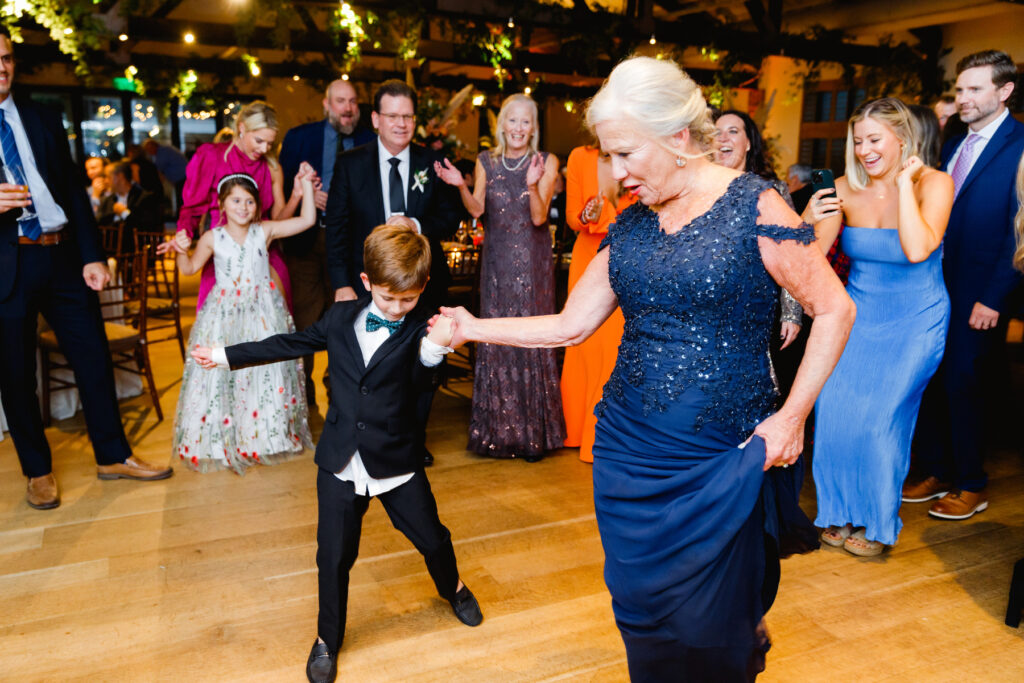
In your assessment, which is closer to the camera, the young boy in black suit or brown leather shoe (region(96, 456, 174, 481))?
the young boy in black suit

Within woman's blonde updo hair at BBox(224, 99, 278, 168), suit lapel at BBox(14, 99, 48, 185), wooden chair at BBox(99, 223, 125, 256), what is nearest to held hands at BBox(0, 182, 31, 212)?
suit lapel at BBox(14, 99, 48, 185)

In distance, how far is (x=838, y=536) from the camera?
3.13 meters

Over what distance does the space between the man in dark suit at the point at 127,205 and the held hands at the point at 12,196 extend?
4.71 m

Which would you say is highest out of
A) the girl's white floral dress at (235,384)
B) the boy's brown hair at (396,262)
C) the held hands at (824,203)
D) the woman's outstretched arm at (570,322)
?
the held hands at (824,203)

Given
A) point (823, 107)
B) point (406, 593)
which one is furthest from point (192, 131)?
point (406, 593)

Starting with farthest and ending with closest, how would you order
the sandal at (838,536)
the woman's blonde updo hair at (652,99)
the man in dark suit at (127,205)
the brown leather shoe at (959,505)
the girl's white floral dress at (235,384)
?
the man in dark suit at (127,205), the girl's white floral dress at (235,384), the brown leather shoe at (959,505), the sandal at (838,536), the woman's blonde updo hair at (652,99)

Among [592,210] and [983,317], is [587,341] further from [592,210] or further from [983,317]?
[983,317]

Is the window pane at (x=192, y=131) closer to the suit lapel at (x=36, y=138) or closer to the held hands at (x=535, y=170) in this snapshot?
the suit lapel at (x=36, y=138)

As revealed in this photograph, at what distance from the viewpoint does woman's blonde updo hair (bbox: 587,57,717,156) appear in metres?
1.55

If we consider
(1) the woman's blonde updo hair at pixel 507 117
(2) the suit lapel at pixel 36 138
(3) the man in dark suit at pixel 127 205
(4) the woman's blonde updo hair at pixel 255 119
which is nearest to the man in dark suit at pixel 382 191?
(1) the woman's blonde updo hair at pixel 507 117

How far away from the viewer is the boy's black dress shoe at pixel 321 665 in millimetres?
2225

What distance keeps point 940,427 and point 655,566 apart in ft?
8.37

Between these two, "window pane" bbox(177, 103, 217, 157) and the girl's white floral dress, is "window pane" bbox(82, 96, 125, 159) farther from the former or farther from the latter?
the girl's white floral dress

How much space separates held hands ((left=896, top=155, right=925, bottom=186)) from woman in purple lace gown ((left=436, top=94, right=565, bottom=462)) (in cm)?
162
